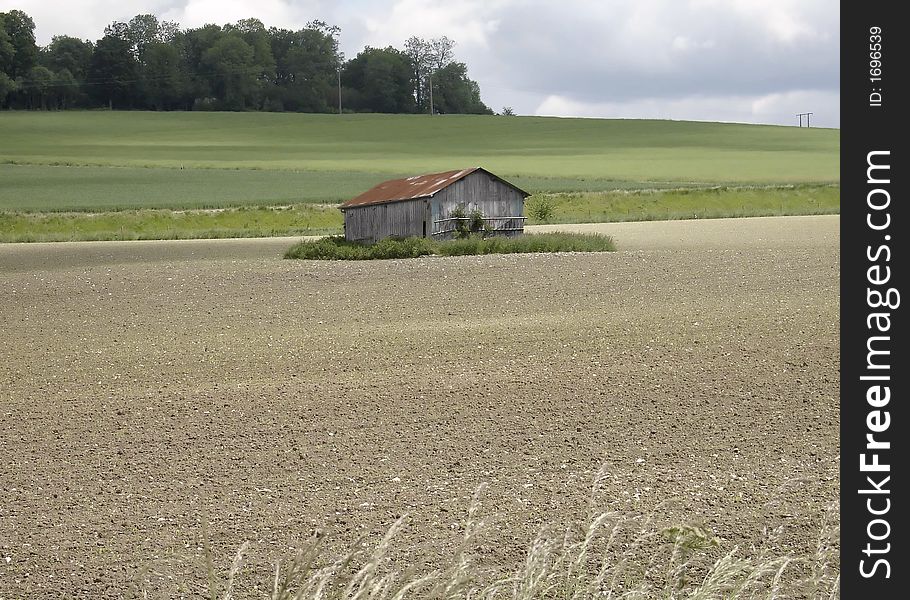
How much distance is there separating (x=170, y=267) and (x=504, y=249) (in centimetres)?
963

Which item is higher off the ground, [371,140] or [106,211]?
[371,140]

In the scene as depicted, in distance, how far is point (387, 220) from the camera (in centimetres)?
3509

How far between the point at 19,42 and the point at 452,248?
4012 inches

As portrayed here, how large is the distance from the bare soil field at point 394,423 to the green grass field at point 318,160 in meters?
33.0

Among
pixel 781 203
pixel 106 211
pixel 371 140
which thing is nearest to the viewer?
pixel 106 211

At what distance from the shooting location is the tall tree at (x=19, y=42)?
382 feet

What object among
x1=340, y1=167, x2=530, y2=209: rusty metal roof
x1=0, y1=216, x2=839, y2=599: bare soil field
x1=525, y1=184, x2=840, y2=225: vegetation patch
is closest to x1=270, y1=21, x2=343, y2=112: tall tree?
x1=525, y1=184, x2=840, y2=225: vegetation patch

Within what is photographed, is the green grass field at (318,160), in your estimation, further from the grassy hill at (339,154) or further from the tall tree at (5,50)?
the tall tree at (5,50)

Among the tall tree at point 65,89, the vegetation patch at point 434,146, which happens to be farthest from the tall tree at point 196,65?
the tall tree at point 65,89

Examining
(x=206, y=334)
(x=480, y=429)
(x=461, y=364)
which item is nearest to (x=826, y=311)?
(x=461, y=364)

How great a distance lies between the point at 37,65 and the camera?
123 m

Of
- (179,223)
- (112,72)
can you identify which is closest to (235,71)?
(112,72)
